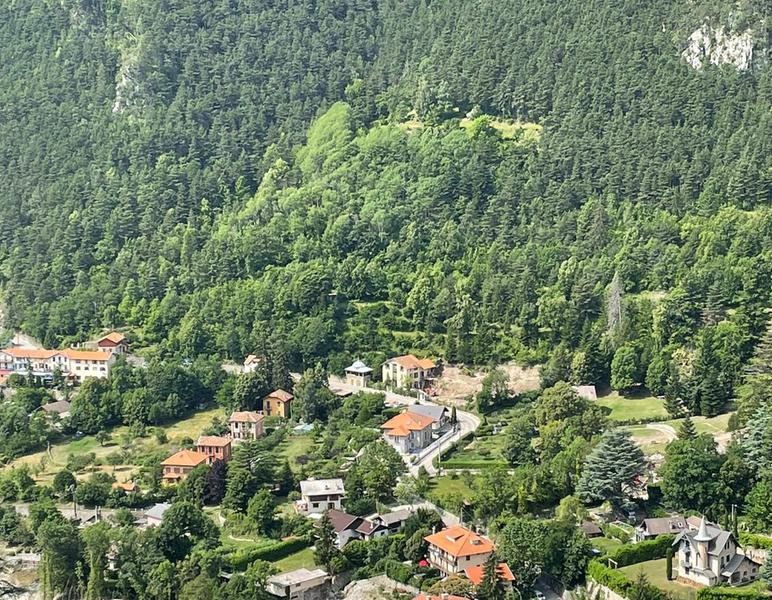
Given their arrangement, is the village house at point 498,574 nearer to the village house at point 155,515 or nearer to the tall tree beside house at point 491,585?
the tall tree beside house at point 491,585

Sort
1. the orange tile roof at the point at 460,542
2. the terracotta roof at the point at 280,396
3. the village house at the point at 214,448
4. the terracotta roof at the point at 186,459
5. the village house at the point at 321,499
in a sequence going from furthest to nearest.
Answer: the terracotta roof at the point at 280,396 → the village house at the point at 214,448 → the terracotta roof at the point at 186,459 → the village house at the point at 321,499 → the orange tile roof at the point at 460,542

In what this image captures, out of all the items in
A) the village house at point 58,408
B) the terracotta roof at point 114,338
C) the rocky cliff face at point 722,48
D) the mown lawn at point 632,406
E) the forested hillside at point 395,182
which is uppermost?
the rocky cliff face at point 722,48

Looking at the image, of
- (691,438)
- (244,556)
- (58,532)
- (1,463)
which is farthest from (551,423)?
(1,463)

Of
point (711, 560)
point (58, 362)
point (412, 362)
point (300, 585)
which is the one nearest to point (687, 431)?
point (711, 560)

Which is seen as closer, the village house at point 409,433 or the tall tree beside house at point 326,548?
the tall tree beside house at point 326,548

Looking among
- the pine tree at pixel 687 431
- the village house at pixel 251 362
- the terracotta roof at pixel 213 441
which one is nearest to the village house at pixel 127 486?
the terracotta roof at pixel 213 441

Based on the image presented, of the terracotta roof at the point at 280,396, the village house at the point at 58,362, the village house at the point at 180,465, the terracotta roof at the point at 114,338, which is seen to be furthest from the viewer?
the terracotta roof at the point at 114,338

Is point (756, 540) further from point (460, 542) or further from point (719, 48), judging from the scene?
point (719, 48)

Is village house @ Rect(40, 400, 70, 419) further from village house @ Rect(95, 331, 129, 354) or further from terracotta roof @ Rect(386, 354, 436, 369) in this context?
terracotta roof @ Rect(386, 354, 436, 369)
